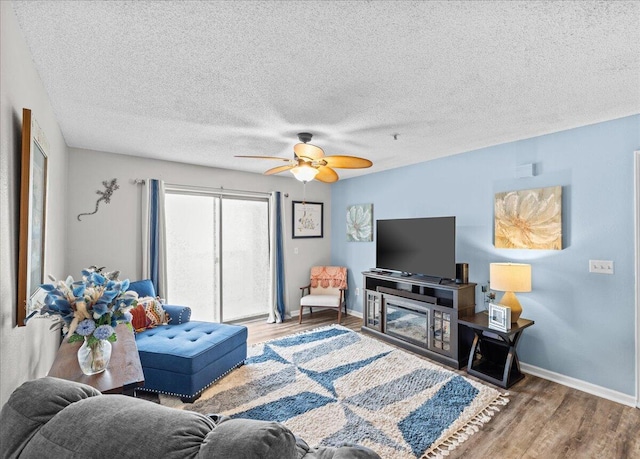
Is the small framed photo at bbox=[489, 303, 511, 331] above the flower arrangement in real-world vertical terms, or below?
below

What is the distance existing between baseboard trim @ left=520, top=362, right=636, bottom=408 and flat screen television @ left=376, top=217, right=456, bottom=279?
3.98ft

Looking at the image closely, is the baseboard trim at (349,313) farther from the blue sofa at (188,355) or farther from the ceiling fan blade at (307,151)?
the ceiling fan blade at (307,151)

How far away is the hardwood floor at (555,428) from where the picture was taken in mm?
2045

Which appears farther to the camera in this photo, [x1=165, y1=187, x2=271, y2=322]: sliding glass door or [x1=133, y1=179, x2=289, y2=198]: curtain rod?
[x1=165, y1=187, x2=271, y2=322]: sliding glass door

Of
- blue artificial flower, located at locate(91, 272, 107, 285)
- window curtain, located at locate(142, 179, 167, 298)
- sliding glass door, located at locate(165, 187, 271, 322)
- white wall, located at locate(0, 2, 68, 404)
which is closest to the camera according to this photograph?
white wall, located at locate(0, 2, 68, 404)

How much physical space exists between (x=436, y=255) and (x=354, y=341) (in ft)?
5.03

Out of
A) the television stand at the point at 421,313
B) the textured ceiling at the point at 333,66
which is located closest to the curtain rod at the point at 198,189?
the textured ceiling at the point at 333,66

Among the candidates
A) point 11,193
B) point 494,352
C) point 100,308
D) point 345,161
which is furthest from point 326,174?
point 494,352

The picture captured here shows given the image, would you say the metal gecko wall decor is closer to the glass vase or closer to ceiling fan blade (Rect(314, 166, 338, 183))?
ceiling fan blade (Rect(314, 166, 338, 183))

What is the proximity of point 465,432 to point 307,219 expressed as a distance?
395 cm

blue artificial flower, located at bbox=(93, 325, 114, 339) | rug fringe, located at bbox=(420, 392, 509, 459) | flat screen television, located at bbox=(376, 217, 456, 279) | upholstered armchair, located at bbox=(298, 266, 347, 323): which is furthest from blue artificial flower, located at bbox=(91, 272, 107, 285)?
upholstered armchair, located at bbox=(298, 266, 347, 323)

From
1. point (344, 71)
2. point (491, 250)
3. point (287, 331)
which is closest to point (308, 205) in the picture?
point (287, 331)

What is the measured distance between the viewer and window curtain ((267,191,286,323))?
5.02 m

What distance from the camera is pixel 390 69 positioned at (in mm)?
1890
